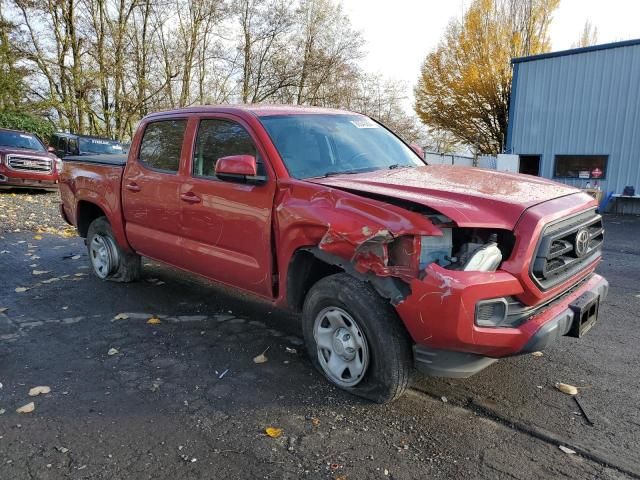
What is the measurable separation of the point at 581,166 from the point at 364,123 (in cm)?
1412

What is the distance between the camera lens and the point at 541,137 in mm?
16609

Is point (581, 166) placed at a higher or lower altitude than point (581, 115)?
lower

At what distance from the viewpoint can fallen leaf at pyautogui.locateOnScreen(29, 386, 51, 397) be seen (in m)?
3.21

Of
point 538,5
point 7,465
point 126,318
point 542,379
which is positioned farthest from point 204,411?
point 538,5

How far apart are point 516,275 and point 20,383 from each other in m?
3.32

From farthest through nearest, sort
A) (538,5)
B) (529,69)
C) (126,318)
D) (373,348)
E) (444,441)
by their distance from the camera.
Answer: (538,5) → (529,69) → (126,318) → (373,348) → (444,441)

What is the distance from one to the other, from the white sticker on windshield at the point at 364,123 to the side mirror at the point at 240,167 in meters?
1.24

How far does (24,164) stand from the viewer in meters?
13.8

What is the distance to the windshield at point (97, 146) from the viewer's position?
17781mm

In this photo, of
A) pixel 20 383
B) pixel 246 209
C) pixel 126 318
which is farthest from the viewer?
pixel 126 318

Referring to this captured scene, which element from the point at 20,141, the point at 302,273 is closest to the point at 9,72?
the point at 20,141

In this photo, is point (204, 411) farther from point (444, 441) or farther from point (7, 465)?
point (444, 441)

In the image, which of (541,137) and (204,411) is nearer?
(204,411)

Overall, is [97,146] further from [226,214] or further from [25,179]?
[226,214]
